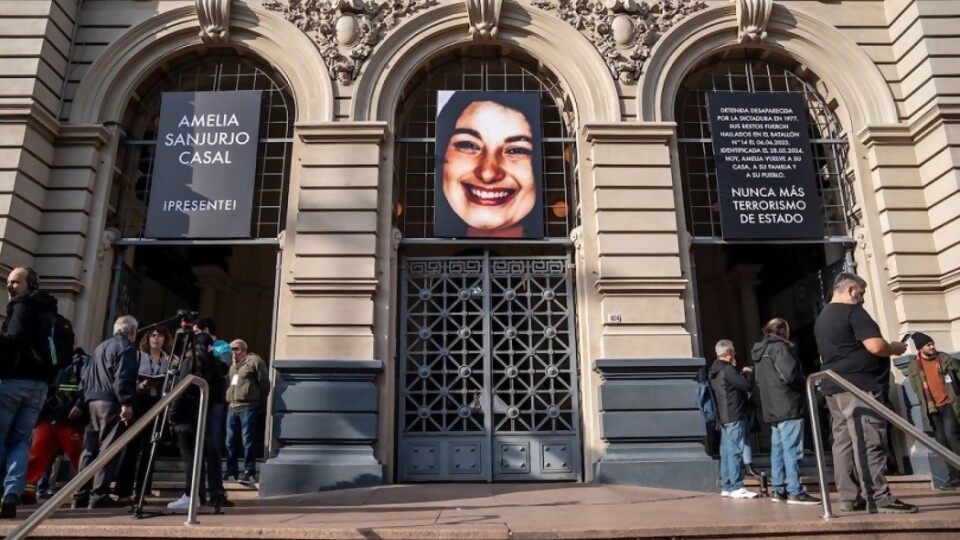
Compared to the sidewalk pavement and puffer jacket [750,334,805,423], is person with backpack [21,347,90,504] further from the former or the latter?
puffer jacket [750,334,805,423]

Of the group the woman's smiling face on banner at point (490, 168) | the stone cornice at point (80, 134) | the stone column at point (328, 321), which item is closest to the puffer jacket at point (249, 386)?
the stone column at point (328, 321)

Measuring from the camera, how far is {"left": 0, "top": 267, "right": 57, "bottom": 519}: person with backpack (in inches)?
253

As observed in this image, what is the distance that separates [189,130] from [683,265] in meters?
8.68

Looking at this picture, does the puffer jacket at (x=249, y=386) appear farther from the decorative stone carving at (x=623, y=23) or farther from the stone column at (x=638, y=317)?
the decorative stone carving at (x=623, y=23)

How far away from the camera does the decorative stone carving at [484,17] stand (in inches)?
482

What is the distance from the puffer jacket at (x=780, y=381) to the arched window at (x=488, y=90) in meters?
4.94

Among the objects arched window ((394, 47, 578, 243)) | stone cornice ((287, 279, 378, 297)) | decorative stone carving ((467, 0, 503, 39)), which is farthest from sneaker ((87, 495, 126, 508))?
decorative stone carving ((467, 0, 503, 39))

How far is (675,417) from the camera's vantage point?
34.0ft

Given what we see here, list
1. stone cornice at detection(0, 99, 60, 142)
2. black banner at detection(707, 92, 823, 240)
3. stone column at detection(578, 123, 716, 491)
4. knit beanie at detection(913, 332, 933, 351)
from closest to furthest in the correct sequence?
knit beanie at detection(913, 332, 933, 351), stone column at detection(578, 123, 716, 491), stone cornice at detection(0, 99, 60, 142), black banner at detection(707, 92, 823, 240)

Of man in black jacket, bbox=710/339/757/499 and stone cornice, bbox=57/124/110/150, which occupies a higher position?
stone cornice, bbox=57/124/110/150

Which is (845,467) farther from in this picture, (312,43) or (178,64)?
(178,64)

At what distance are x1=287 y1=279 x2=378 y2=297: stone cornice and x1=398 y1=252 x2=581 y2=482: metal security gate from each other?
2.90ft

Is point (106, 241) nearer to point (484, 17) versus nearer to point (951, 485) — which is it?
point (484, 17)

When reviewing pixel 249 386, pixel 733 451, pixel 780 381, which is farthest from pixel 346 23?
pixel 733 451
